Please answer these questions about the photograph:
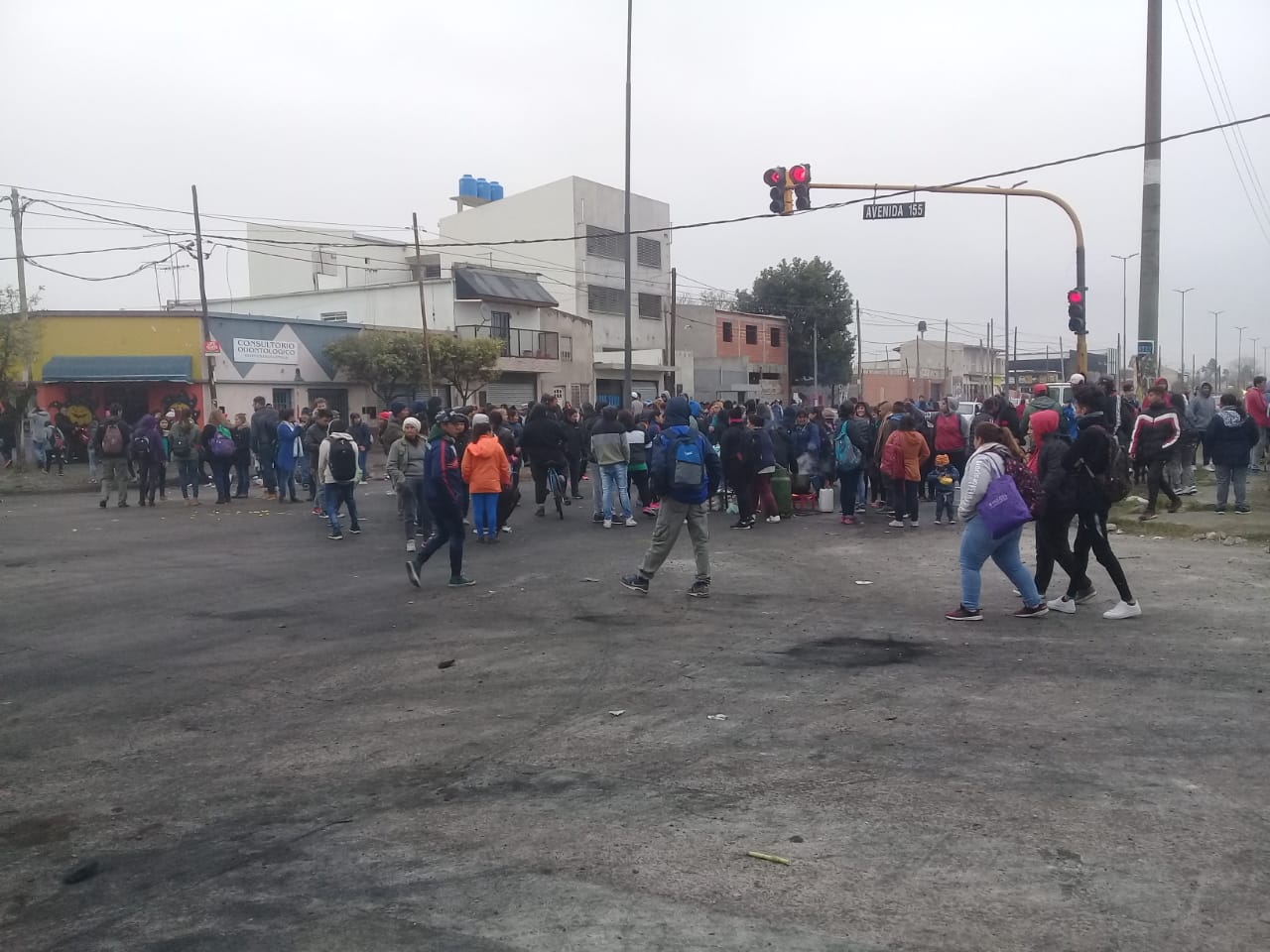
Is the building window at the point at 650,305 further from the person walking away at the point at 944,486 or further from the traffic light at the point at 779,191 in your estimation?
the person walking away at the point at 944,486

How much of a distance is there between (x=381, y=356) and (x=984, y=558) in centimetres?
3229

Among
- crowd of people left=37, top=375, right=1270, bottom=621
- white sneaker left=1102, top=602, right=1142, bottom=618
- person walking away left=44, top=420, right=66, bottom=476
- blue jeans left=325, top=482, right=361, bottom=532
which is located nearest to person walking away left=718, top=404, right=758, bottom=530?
crowd of people left=37, top=375, right=1270, bottom=621

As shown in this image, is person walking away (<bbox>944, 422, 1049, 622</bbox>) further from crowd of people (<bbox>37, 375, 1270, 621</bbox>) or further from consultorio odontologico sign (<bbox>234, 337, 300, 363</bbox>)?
consultorio odontologico sign (<bbox>234, 337, 300, 363</bbox>)

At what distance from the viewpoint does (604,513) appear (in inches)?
622

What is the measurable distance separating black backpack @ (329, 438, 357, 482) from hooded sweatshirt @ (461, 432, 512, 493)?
2050mm

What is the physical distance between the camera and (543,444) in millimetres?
16109

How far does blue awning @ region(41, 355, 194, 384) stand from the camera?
33281mm

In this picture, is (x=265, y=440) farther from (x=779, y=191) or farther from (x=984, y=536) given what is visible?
(x=984, y=536)

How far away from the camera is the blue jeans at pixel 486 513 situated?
44.8 feet

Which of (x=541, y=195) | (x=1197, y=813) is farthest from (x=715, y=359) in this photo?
(x=1197, y=813)

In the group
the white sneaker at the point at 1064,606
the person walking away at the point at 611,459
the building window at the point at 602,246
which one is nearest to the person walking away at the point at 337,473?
the person walking away at the point at 611,459

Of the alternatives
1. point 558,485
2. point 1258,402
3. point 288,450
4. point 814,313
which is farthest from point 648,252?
point 1258,402

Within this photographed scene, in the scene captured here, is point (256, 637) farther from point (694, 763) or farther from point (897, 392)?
point (897, 392)

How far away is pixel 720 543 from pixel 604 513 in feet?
8.25
